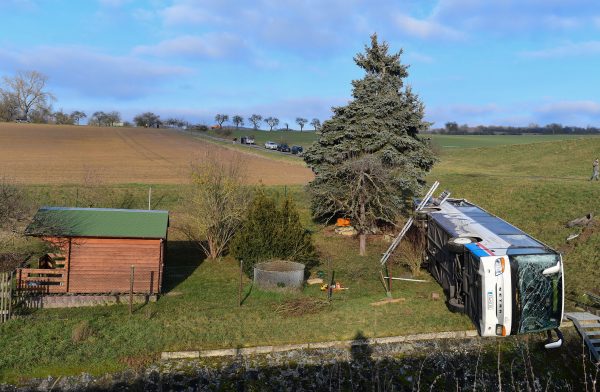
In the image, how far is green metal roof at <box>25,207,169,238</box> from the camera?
1689 centimetres

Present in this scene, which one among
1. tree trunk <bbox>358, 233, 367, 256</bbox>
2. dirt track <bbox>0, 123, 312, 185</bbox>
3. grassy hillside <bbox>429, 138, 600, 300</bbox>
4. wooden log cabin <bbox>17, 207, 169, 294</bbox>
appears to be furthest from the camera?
dirt track <bbox>0, 123, 312, 185</bbox>

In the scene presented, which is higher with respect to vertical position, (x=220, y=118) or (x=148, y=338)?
(x=220, y=118)

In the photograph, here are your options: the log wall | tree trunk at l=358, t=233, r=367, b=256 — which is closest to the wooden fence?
the log wall

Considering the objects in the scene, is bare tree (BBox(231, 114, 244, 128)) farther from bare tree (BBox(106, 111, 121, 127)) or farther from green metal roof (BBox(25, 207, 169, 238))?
green metal roof (BBox(25, 207, 169, 238))

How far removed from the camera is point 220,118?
14450 centimetres

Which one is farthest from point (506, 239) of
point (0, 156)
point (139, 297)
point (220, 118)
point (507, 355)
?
point (220, 118)

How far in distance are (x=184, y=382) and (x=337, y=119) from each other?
19.8m

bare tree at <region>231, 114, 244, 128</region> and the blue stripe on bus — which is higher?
bare tree at <region>231, 114, 244, 128</region>


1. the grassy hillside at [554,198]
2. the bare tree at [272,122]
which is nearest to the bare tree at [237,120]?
the bare tree at [272,122]

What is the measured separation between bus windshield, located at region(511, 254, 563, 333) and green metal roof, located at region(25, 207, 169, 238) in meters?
12.1

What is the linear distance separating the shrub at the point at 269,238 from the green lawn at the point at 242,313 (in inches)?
51.0

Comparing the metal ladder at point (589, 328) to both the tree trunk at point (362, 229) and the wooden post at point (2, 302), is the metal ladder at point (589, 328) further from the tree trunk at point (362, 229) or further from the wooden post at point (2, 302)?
the wooden post at point (2, 302)

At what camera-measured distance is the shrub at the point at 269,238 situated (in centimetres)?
2053

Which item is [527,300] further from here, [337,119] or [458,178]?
[458,178]
